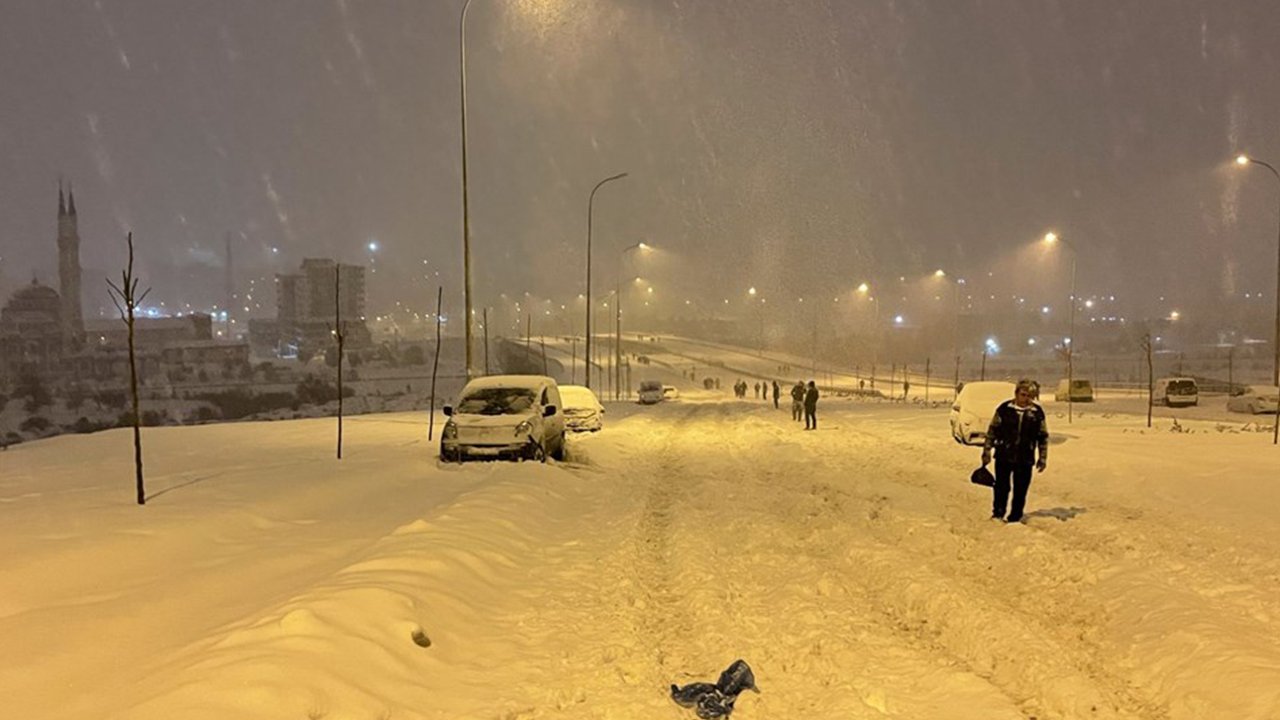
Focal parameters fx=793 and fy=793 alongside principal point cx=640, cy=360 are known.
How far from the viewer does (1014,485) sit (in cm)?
991

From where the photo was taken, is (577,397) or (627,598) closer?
(627,598)

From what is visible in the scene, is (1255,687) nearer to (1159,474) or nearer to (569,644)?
(569,644)

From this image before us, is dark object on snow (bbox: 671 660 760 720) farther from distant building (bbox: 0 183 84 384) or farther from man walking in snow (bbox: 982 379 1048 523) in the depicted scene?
distant building (bbox: 0 183 84 384)

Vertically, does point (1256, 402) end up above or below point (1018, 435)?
below

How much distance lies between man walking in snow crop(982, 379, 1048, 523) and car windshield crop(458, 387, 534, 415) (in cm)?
935

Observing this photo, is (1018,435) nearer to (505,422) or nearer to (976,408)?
(505,422)

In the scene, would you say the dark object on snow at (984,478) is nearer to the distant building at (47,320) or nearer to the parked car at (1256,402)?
the parked car at (1256,402)

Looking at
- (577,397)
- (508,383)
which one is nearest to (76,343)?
(577,397)

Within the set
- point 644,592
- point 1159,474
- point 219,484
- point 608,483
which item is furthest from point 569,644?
point 1159,474


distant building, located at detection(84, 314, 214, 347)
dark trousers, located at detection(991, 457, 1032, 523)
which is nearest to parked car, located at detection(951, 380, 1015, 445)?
dark trousers, located at detection(991, 457, 1032, 523)

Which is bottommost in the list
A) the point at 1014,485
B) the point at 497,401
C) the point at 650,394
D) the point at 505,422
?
the point at 650,394

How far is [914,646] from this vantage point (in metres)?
5.82

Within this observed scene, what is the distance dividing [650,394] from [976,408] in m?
30.4

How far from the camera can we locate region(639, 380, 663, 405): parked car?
49.9 metres
